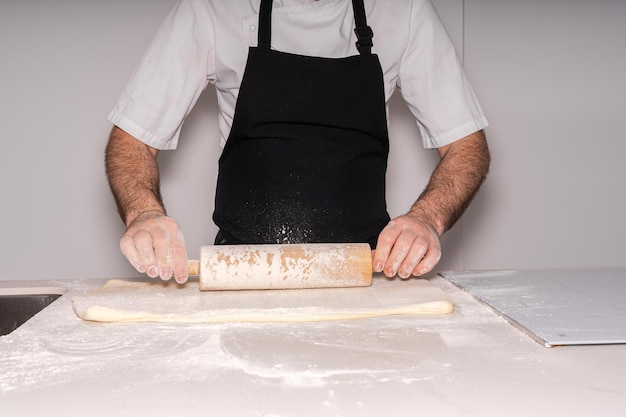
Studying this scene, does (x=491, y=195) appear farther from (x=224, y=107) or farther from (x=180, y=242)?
(x=180, y=242)

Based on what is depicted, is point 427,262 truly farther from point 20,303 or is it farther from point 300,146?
point 20,303

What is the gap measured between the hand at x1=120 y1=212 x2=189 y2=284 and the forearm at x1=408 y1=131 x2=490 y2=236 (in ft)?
1.94

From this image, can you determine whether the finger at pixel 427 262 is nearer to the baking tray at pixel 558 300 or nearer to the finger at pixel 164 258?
the baking tray at pixel 558 300

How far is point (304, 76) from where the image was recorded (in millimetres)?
1701

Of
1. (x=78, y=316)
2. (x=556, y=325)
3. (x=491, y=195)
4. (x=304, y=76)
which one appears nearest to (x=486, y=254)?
(x=491, y=195)

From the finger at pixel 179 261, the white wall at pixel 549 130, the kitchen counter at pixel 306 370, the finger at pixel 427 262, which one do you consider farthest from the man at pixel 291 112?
the white wall at pixel 549 130

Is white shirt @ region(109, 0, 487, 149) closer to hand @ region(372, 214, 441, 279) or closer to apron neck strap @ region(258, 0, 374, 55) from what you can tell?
apron neck strap @ region(258, 0, 374, 55)

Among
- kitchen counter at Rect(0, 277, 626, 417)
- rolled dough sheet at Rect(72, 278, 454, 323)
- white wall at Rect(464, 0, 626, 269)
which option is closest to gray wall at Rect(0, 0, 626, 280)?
white wall at Rect(464, 0, 626, 269)

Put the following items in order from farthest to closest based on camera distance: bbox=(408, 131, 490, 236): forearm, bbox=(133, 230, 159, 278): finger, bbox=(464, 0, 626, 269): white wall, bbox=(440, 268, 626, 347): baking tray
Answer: bbox=(464, 0, 626, 269): white wall → bbox=(408, 131, 490, 236): forearm → bbox=(133, 230, 159, 278): finger → bbox=(440, 268, 626, 347): baking tray

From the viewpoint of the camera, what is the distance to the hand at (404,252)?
4.43ft

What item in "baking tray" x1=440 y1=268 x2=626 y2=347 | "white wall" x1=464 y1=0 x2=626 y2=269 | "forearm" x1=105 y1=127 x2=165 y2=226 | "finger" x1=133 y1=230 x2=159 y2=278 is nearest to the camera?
"baking tray" x1=440 y1=268 x2=626 y2=347

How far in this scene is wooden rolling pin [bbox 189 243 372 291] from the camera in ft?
4.17

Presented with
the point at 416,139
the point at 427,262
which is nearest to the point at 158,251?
the point at 427,262

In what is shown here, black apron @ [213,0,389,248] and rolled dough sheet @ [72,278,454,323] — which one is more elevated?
black apron @ [213,0,389,248]
